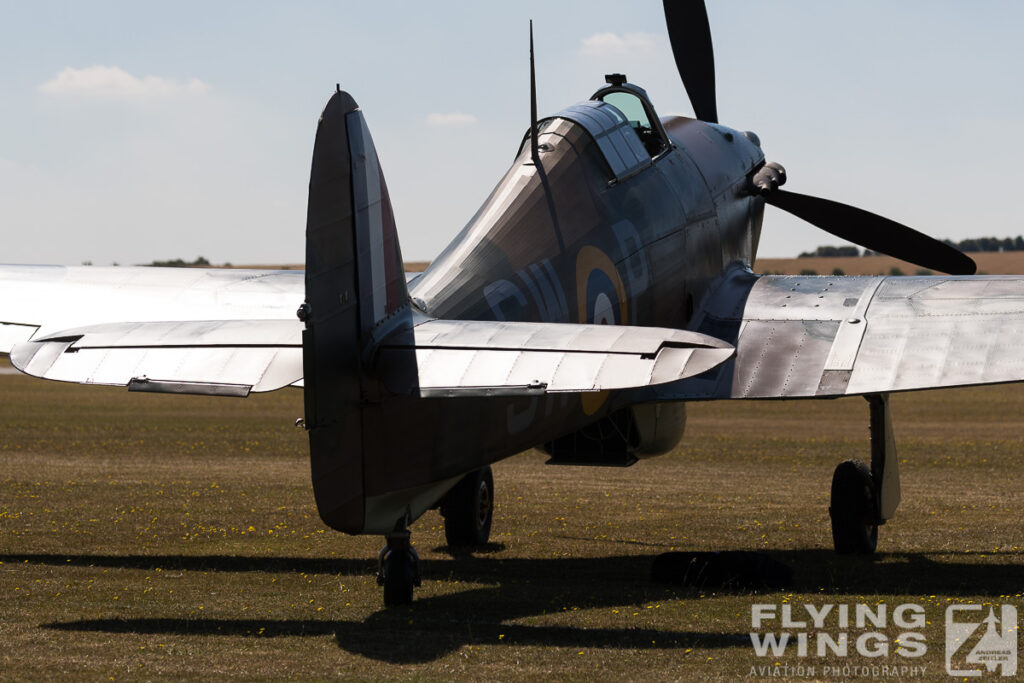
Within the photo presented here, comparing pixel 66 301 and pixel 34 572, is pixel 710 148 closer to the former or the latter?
pixel 66 301

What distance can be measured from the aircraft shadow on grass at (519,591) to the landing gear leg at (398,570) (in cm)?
11

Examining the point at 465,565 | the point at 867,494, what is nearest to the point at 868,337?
the point at 867,494

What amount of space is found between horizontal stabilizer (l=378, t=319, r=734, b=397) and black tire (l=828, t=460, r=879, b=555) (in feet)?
19.1

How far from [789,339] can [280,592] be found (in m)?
5.02

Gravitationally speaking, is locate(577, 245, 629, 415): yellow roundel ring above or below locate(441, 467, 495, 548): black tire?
above

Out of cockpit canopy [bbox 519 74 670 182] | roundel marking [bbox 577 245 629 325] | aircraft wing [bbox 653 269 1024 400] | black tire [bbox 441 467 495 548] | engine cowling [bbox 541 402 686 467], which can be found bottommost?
black tire [bbox 441 467 495 548]

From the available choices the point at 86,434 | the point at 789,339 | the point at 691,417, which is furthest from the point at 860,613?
the point at 691,417

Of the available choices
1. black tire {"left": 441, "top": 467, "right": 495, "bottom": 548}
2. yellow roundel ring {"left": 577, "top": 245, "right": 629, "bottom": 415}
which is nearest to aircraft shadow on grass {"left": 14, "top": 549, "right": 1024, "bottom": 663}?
black tire {"left": 441, "top": 467, "right": 495, "bottom": 548}

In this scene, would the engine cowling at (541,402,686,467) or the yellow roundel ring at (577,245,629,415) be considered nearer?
the yellow roundel ring at (577,245,629,415)

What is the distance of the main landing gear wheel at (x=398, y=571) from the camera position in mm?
8781

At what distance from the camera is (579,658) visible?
25.1 feet

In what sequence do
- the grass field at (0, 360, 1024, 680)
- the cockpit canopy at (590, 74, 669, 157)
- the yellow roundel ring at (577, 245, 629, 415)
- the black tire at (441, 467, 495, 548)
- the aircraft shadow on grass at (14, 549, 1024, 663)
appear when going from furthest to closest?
the cockpit canopy at (590, 74, 669, 157), the black tire at (441, 467, 495, 548), the yellow roundel ring at (577, 245, 629, 415), the aircraft shadow on grass at (14, 549, 1024, 663), the grass field at (0, 360, 1024, 680)

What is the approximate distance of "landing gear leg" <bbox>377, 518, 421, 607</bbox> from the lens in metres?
8.72

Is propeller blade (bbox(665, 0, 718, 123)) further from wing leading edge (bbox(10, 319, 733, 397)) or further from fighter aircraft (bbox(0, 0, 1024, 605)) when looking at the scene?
wing leading edge (bbox(10, 319, 733, 397))
